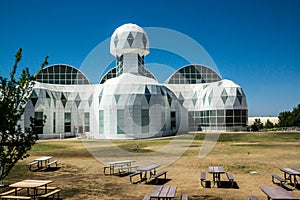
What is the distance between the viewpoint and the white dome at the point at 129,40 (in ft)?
165

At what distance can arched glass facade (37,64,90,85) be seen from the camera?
212 ft

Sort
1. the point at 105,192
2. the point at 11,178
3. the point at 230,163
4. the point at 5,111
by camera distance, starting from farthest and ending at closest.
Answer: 1. the point at 230,163
2. the point at 11,178
3. the point at 105,192
4. the point at 5,111

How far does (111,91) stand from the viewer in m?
45.0

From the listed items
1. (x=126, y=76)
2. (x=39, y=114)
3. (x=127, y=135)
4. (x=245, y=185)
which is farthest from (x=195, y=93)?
(x=245, y=185)

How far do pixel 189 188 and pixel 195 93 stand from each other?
49888 mm

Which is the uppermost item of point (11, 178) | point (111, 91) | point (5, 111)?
point (111, 91)

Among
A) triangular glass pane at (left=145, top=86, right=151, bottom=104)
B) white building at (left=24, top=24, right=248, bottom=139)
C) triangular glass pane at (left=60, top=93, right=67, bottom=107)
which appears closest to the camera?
white building at (left=24, top=24, right=248, bottom=139)

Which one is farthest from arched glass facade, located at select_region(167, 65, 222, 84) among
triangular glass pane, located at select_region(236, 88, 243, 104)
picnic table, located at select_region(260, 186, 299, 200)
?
picnic table, located at select_region(260, 186, 299, 200)

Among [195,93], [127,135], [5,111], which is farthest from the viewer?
[195,93]

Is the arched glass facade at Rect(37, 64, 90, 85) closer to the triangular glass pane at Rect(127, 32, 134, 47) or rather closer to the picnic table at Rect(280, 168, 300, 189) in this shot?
the triangular glass pane at Rect(127, 32, 134, 47)

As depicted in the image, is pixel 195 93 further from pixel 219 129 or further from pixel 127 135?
pixel 127 135

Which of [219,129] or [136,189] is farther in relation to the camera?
[219,129]

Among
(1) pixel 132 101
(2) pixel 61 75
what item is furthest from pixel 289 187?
(2) pixel 61 75

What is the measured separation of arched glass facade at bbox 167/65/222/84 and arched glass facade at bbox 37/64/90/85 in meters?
Result: 20.5
